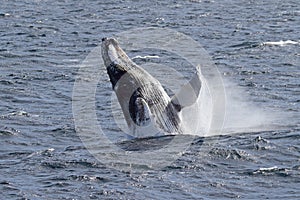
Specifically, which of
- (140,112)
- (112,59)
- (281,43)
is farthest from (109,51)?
(281,43)

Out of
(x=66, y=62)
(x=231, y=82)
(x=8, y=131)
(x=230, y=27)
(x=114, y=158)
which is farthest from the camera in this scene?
(x=230, y=27)

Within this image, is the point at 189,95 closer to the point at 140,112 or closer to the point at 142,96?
the point at 142,96

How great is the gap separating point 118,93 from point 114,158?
6.90 feet

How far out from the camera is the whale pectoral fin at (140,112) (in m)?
25.6

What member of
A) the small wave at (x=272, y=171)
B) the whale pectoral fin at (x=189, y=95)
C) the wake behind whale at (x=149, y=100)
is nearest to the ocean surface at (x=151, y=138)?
the small wave at (x=272, y=171)

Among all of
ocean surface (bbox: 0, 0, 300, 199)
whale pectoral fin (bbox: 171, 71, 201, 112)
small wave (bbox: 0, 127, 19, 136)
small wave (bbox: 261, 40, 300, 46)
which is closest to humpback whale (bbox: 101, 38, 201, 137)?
whale pectoral fin (bbox: 171, 71, 201, 112)

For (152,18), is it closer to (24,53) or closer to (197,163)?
(24,53)

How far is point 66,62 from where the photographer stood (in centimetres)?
4431

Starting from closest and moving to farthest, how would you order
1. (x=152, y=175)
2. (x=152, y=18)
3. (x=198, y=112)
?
(x=152, y=175)
(x=198, y=112)
(x=152, y=18)

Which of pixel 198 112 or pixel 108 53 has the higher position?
pixel 108 53

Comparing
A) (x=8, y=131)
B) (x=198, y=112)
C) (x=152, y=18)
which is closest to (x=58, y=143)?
(x=8, y=131)

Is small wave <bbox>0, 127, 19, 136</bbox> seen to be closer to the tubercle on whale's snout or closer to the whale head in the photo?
the whale head

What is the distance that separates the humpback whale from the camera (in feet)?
85.5

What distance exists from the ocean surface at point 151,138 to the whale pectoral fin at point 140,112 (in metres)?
0.62
